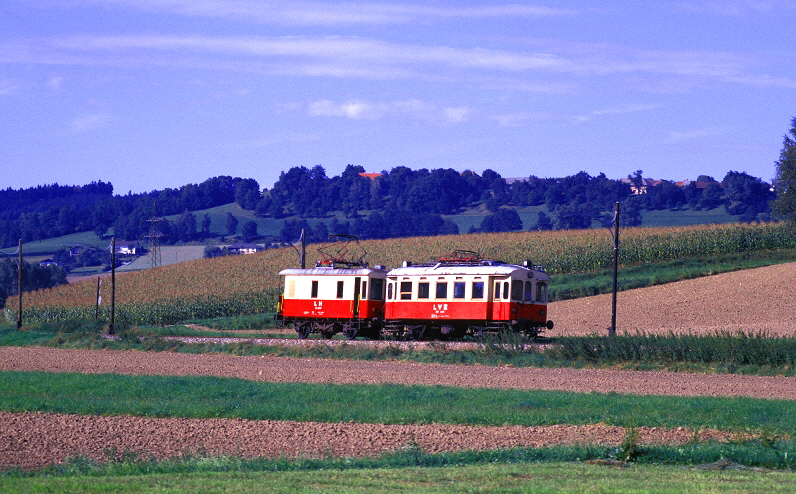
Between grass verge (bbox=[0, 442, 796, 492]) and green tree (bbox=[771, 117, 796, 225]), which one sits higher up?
green tree (bbox=[771, 117, 796, 225])

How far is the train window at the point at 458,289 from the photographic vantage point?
1348 inches

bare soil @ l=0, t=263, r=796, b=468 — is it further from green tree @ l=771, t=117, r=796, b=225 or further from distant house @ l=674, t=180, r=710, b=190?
distant house @ l=674, t=180, r=710, b=190

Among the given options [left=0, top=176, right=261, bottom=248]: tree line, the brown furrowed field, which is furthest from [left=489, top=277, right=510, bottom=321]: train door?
[left=0, top=176, right=261, bottom=248]: tree line

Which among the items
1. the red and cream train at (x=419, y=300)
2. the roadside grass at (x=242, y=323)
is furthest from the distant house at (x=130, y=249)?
the red and cream train at (x=419, y=300)

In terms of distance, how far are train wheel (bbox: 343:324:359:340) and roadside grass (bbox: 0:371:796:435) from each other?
16481 millimetres

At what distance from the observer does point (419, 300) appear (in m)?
35.5

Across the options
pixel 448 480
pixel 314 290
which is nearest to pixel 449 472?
pixel 448 480

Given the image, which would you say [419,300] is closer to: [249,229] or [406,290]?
[406,290]

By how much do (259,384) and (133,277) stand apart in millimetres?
63516

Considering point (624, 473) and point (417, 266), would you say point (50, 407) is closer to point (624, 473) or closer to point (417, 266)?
point (624, 473)

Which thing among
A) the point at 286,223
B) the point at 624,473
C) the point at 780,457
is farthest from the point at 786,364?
the point at 286,223

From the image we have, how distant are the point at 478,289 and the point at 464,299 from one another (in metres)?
0.73

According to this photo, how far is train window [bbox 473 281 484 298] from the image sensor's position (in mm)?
33688

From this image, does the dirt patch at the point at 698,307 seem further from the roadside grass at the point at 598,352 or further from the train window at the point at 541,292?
the roadside grass at the point at 598,352
